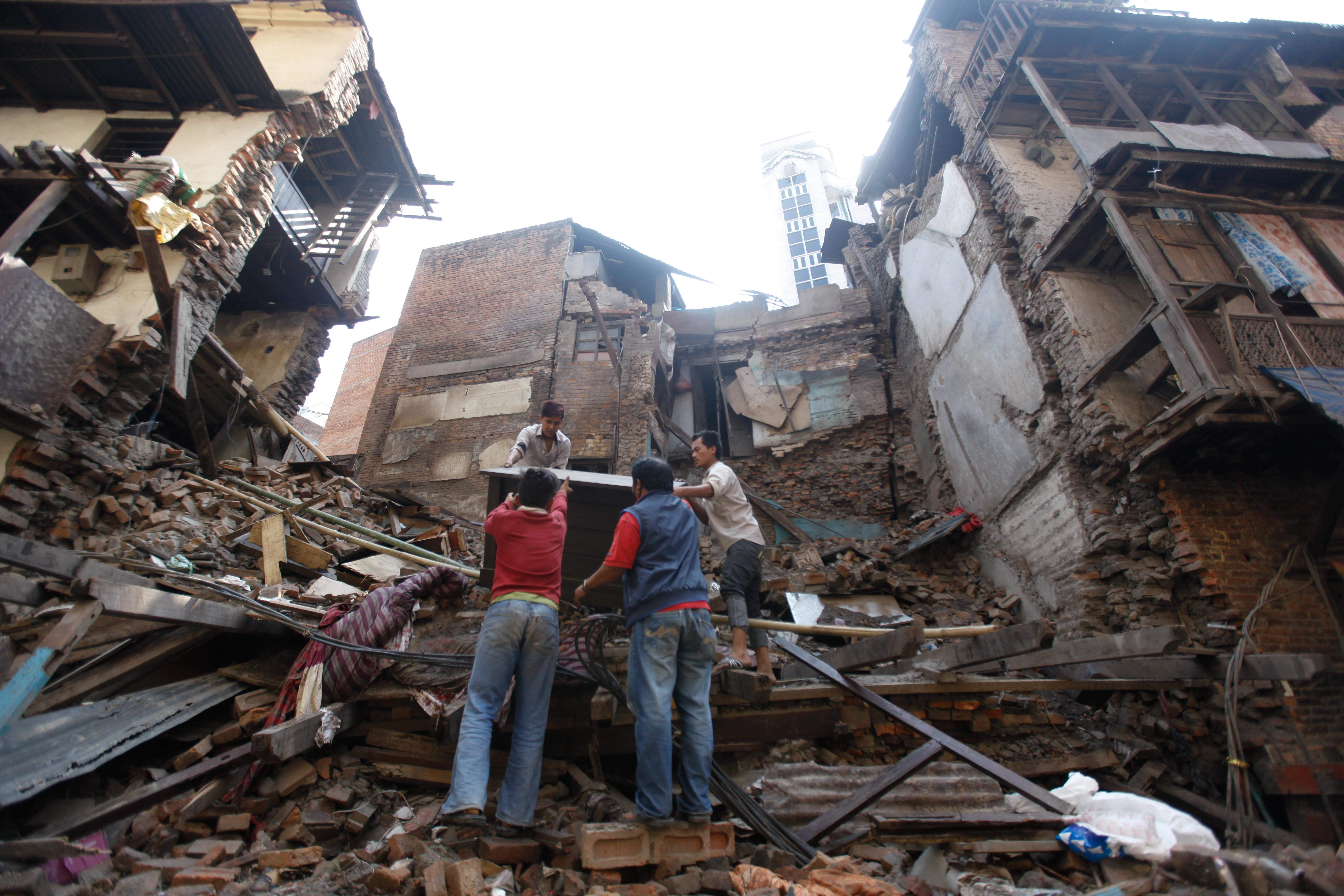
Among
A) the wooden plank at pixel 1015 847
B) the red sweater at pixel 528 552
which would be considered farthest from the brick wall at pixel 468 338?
the wooden plank at pixel 1015 847

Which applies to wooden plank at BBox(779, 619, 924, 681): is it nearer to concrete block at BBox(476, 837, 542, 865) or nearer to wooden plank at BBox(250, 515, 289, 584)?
concrete block at BBox(476, 837, 542, 865)

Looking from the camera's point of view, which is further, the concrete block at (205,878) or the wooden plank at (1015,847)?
the wooden plank at (1015,847)

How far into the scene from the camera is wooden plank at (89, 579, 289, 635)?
114 inches

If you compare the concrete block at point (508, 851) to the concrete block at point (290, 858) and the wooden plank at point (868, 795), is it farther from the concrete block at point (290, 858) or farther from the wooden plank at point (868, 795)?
the wooden plank at point (868, 795)

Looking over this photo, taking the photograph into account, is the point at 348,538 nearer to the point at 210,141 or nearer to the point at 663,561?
the point at 663,561

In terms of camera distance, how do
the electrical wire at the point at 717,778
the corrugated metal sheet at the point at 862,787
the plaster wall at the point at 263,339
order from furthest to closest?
the plaster wall at the point at 263,339
the corrugated metal sheet at the point at 862,787
the electrical wire at the point at 717,778

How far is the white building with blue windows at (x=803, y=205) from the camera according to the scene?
102 feet

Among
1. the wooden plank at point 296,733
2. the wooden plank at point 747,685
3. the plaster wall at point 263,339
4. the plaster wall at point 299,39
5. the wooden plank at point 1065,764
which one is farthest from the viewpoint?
the plaster wall at point 263,339

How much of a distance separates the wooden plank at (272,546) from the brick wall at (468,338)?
427 cm

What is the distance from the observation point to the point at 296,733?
10.3ft

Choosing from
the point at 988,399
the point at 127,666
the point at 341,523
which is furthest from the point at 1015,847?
the point at 341,523

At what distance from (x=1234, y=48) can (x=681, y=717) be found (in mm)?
13321

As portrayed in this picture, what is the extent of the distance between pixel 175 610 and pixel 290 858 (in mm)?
1709

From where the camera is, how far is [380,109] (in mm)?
11578
